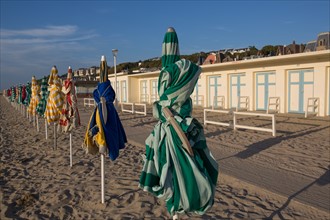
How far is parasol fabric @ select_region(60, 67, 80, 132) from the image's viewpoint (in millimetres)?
6539

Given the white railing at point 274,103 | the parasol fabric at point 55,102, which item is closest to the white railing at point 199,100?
the white railing at point 274,103

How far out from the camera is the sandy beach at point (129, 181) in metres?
4.00

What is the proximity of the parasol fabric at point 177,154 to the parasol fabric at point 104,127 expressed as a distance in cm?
187

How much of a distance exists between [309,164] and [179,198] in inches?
191

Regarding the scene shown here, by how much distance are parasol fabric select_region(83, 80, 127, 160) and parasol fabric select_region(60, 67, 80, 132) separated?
249cm

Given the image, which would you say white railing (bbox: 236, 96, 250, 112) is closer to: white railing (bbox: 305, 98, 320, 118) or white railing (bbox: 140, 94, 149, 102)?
white railing (bbox: 305, 98, 320, 118)

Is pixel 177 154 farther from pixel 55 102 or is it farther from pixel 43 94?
pixel 43 94

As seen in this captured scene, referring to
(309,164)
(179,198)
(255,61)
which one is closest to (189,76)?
(179,198)

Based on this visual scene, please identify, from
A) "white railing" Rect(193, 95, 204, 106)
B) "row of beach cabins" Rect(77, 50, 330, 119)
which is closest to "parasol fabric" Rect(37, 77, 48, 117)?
"row of beach cabins" Rect(77, 50, 330, 119)

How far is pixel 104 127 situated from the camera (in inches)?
167

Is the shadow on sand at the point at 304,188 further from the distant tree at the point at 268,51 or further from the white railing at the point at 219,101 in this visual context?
the distant tree at the point at 268,51

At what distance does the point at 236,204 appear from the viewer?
4.21 m

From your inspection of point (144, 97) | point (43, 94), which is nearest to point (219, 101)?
point (144, 97)

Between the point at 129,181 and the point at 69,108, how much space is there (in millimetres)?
2629
